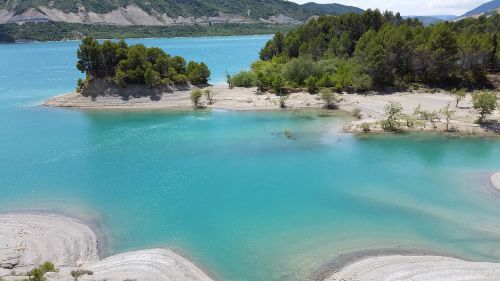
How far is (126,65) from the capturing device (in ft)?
237

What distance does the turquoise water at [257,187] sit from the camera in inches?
1069

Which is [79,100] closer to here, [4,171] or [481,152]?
[4,171]

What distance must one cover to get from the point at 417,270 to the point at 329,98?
43.1 meters

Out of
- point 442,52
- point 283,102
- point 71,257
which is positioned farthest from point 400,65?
point 71,257

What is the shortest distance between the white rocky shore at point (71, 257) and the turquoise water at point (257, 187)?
1.53 m

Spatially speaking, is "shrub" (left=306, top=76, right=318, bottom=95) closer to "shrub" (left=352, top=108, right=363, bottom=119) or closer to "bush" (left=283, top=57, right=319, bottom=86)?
"bush" (left=283, top=57, right=319, bottom=86)

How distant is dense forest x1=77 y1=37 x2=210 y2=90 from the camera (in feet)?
236

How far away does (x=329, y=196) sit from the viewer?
34.6 metres

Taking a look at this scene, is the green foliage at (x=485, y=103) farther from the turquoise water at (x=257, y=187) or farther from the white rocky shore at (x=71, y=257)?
the white rocky shore at (x=71, y=257)

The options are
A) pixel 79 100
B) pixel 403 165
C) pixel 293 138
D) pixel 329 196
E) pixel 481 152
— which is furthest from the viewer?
pixel 79 100

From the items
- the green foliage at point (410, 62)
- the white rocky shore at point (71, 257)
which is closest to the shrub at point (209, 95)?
the green foliage at point (410, 62)

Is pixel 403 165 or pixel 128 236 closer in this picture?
pixel 128 236

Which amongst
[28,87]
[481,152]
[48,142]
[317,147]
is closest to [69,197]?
[48,142]

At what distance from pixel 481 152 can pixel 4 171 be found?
157 feet
